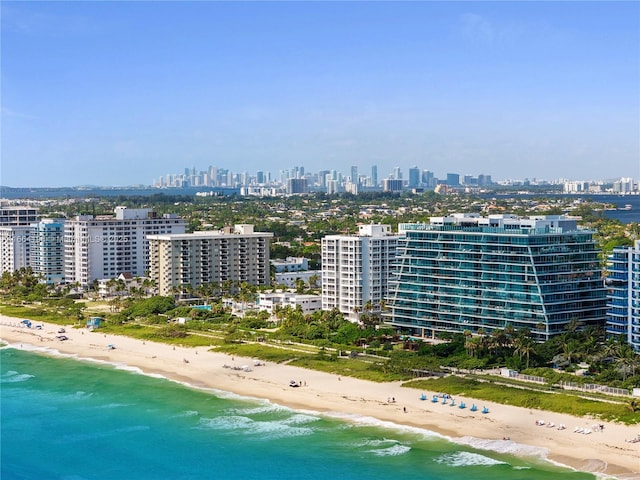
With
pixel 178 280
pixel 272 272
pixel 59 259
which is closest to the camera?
pixel 178 280

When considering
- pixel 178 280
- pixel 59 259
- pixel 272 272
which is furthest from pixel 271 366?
pixel 59 259

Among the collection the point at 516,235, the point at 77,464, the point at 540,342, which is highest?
the point at 516,235

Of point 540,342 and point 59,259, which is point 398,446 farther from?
point 59,259

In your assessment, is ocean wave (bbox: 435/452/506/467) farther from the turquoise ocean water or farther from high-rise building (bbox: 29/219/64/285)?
high-rise building (bbox: 29/219/64/285)

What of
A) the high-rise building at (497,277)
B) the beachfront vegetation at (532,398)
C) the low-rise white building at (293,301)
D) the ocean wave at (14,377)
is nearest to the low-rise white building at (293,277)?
the low-rise white building at (293,301)

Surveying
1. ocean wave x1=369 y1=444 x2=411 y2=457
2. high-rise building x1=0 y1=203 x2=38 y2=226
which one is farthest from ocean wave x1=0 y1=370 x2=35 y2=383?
high-rise building x1=0 y1=203 x2=38 y2=226
